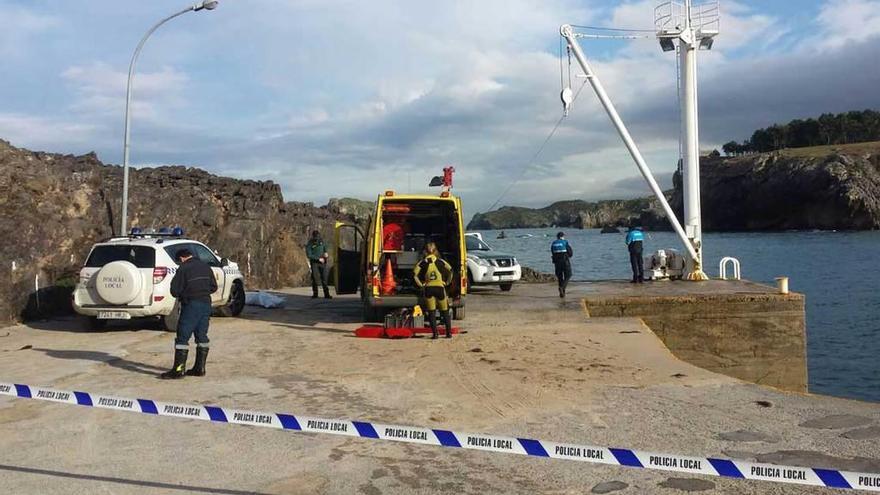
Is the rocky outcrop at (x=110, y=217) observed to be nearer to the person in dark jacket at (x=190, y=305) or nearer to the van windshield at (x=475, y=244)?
the van windshield at (x=475, y=244)

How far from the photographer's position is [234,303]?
53.2ft

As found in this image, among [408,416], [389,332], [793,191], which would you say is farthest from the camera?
[793,191]

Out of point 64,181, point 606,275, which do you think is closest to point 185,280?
point 64,181

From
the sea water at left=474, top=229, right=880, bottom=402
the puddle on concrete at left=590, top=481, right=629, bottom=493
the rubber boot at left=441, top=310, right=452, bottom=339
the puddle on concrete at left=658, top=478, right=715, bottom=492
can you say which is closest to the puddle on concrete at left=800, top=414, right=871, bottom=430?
the puddle on concrete at left=658, top=478, right=715, bottom=492

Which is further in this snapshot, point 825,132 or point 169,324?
point 825,132

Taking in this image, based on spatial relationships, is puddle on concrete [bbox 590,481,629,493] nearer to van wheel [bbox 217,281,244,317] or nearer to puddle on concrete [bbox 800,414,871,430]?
puddle on concrete [bbox 800,414,871,430]

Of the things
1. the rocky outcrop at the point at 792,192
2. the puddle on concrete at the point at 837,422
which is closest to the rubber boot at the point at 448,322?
the puddle on concrete at the point at 837,422

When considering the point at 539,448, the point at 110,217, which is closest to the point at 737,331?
the point at 539,448

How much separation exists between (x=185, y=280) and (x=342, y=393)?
2.59m

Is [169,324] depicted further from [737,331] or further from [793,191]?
[793,191]

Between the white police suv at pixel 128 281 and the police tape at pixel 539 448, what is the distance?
22.6 ft

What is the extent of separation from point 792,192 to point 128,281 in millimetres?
116557

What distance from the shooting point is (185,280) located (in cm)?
920

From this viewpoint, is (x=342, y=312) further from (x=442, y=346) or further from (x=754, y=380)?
(x=754, y=380)
